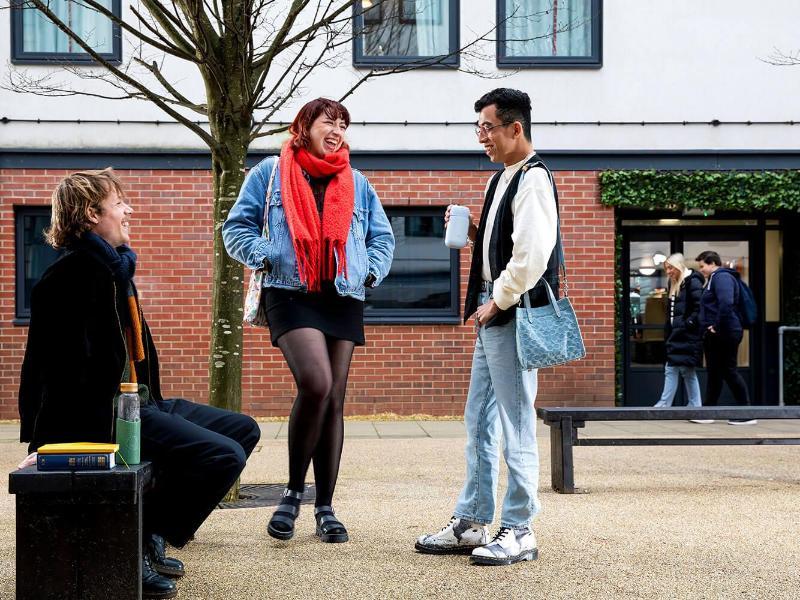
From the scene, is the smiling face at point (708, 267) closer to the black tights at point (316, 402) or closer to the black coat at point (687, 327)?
the black coat at point (687, 327)

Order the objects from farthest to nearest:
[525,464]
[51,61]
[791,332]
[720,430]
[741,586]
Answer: [791,332]
[51,61]
[720,430]
[525,464]
[741,586]

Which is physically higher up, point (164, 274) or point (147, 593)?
point (164, 274)

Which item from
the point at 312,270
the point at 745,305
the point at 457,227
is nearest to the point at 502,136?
the point at 457,227

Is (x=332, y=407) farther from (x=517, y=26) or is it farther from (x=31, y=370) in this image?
(x=517, y=26)

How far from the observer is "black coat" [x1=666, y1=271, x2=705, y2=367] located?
1048 cm

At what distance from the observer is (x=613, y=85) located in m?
11.7

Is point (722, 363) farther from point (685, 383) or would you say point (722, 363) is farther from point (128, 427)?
point (128, 427)

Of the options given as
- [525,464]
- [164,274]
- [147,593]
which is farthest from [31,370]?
[164,274]


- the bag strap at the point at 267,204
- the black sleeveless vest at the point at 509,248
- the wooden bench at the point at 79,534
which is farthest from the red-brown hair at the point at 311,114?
the wooden bench at the point at 79,534

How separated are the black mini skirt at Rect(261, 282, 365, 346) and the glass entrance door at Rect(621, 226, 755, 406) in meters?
8.51

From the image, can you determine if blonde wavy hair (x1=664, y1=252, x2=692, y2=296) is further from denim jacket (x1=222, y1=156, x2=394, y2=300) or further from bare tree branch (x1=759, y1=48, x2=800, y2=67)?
denim jacket (x1=222, y1=156, x2=394, y2=300)

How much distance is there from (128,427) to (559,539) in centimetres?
223

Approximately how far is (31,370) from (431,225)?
330 inches

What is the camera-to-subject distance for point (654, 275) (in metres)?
12.7
